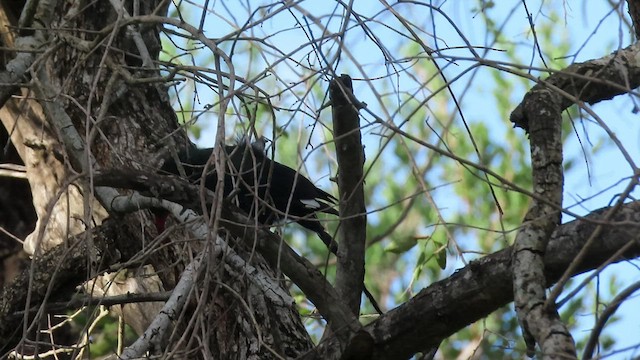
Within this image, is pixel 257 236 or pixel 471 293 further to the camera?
pixel 257 236

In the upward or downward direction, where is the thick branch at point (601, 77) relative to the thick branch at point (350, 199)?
upward

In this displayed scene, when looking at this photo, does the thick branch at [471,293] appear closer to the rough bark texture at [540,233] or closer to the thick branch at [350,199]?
the rough bark texture at [540,233]

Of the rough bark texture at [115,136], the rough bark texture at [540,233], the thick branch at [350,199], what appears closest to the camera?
the rough bark texture at [540,233]

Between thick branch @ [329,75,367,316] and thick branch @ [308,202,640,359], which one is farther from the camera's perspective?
thick branch @ [329,75,367,316]

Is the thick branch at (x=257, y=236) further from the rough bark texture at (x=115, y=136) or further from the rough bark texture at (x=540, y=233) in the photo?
the rough bark texture at (x=540, y=233)

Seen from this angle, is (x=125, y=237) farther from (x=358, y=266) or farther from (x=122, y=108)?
(x=358, y=266)

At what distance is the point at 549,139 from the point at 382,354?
2.21 feet

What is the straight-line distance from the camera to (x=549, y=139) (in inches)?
86.7

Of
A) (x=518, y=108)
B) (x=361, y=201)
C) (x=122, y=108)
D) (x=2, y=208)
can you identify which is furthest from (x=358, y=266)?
(x=2, y=208)

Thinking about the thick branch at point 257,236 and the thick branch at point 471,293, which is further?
the thick branch at point 257,236

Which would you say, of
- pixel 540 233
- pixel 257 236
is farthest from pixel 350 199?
pixel 540 233

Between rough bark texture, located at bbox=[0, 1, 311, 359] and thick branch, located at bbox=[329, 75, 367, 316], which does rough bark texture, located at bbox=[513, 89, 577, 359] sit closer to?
thick branch, located at bbox=[329, 75, 367, 316]

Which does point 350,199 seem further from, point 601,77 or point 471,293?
point 601,77

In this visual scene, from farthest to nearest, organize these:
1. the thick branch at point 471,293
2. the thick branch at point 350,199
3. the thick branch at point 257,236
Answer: the thick branch at point 350,199 < the thick branch at point 257,236 < the thick branch at point 471,293
